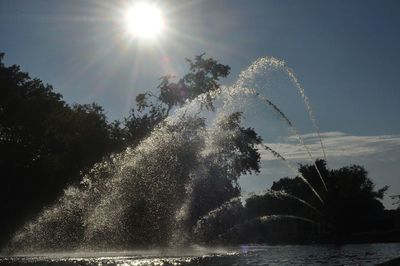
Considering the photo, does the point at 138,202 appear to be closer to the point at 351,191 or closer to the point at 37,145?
the point at 37,145

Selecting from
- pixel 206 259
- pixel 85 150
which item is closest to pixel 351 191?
pixel 85 150

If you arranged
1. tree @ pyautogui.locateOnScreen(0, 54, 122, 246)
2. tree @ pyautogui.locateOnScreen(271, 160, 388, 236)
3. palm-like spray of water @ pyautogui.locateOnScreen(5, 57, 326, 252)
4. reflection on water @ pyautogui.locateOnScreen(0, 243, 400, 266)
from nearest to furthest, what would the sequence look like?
reflection on water @ pyautogui.locateOnScreen(0, 243, 400, 266) < palm-like spray of water @ pyautogui.locateOnScreen(5, 57, 326, 252) < tree @ pyautogui.locateOnScreen(0, 54, 122, 246) < tree @ pyautogui.locateOnScreen(271, 160, 388, 236)

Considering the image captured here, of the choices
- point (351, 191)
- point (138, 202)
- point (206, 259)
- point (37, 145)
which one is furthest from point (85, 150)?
point (351, 191)

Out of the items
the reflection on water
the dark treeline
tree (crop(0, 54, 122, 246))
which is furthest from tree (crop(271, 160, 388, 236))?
the reflection on water

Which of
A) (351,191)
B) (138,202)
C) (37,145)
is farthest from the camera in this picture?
(351,191)

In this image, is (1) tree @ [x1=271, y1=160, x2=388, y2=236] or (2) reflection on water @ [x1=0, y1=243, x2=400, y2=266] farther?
(1) tree @ [x1=271, y1=160, x2=388, y2=236]

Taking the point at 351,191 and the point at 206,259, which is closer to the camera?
the point at 206,259

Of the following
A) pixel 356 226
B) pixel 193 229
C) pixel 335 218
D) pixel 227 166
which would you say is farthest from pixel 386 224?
pixel 193 229

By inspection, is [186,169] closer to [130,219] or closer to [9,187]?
[130,219]

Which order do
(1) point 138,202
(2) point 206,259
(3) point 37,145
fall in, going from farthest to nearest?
(3) point 37,145 → (1) point 138,202 → (2) point 206,259

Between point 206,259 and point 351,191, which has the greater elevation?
point 351,191

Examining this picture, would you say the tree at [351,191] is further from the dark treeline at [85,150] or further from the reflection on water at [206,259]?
the reflection on water at [206,259]

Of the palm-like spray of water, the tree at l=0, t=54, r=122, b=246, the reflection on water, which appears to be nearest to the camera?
the reflection on water

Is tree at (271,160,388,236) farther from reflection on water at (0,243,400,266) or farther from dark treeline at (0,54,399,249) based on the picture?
reflection on water at (0,243,400,266)
